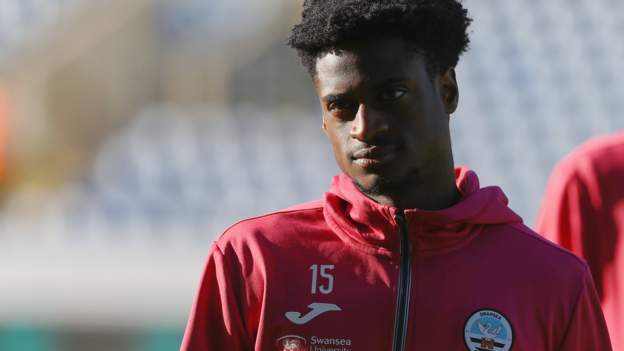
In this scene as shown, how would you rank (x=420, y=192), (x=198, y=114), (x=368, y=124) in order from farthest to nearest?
(x=198, y=114) < (x=420, y=192) < (x=368, y=124)

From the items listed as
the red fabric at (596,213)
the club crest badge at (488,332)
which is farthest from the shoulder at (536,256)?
the red fabric at (596,213)

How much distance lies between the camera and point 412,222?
5.65 ft

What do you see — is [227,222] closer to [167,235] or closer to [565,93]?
[167,235]

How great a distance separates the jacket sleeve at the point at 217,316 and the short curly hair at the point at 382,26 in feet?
1.22

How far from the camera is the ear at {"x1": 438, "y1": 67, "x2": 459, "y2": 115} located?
1790 millimetres

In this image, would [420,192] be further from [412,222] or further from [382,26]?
[382,26]

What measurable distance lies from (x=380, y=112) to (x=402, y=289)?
284mm

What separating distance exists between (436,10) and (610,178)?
67 centimetres

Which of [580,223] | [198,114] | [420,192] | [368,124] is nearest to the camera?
[368,124]

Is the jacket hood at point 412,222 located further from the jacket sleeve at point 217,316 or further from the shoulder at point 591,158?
the shoulder at point 591,158

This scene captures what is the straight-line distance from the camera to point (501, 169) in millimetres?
6102

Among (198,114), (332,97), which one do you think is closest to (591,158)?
(332,97)

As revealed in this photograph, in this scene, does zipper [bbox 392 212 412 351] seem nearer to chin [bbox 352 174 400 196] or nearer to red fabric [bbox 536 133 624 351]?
chin [bbox 352 174 400 196]

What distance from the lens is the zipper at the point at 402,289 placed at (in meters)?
1.66
